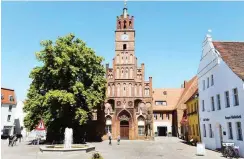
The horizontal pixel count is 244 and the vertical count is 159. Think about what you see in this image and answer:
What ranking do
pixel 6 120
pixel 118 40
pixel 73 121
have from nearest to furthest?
1. pixel 73 121
2. pixel 118 40
3. pixel 6 120

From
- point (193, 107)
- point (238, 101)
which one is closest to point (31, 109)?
point (193, 107)

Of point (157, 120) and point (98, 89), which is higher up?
point (98, 89)

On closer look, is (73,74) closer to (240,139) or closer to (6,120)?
(240,139)

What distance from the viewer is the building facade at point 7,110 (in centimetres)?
5334

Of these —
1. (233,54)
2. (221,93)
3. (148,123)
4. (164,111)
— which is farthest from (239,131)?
(164,111)

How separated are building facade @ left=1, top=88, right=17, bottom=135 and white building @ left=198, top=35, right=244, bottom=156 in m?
43.3

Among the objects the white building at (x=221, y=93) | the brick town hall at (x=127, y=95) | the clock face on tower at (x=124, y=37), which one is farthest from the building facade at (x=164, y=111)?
the white building at (x=221, y=93)

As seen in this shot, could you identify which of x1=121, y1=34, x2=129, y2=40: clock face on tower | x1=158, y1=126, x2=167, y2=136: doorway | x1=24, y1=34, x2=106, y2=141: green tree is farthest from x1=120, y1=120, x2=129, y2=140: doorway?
x1=121, y1=34, x2=129, y2=40: clock face on tower

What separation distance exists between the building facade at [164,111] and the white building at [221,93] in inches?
1038

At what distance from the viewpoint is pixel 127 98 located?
1813 inches

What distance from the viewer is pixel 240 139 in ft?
63.9

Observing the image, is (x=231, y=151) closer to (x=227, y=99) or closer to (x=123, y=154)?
(x=227, y=99)

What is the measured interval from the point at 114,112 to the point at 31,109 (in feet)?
54.8

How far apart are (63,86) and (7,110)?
27128 millimetres
